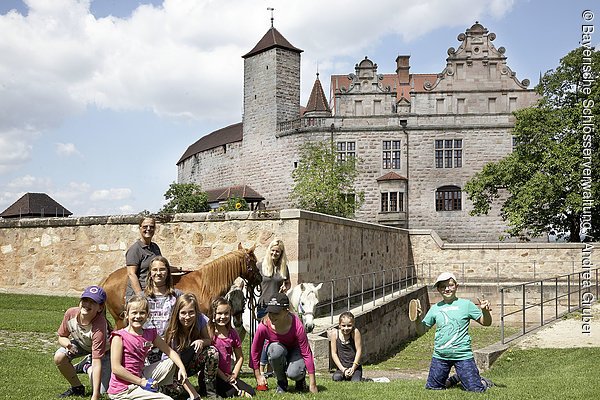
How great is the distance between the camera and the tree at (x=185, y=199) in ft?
181

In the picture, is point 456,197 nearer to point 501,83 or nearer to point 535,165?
point 501,83

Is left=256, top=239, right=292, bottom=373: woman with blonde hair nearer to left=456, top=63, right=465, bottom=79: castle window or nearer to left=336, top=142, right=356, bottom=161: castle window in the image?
left=336, top=142, right=356, bottom=161: castle window

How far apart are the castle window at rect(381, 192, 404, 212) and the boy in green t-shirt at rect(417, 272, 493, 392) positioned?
41.0 m

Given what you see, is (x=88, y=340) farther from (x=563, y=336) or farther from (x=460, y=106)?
(x=460, y=106)

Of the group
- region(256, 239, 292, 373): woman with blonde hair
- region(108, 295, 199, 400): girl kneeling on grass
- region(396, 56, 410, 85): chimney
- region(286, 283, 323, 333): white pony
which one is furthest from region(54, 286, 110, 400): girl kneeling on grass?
region(396, 56, 410, 85): chimney

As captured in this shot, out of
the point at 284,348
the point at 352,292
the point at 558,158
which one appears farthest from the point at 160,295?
the point at 558,158

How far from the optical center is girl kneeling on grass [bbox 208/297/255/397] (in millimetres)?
5930

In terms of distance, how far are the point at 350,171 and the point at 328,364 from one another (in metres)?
36.9

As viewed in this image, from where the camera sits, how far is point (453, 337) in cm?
676

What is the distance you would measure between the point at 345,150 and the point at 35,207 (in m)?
25.0

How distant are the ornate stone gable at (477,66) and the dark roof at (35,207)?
30999 millimetres

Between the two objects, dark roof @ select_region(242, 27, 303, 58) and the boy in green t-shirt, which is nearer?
the boy in green t-shirt

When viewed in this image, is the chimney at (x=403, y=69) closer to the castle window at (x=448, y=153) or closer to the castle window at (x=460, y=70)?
the castle window at (x=460, y=70)

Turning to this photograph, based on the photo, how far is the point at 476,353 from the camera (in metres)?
10.8
